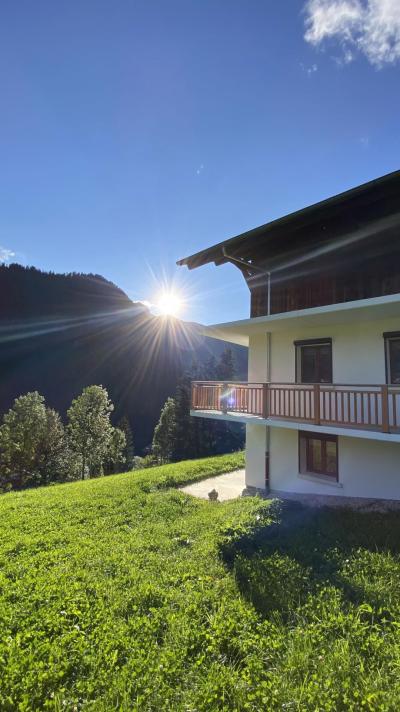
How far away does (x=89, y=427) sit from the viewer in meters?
29.2

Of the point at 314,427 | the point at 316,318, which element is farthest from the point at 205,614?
the point at 316,318

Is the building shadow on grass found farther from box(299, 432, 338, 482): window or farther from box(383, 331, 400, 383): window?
box(383, 331, 400, 383): window

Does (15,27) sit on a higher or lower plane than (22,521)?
higher

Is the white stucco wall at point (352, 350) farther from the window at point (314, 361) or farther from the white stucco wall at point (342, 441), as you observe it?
the window at point (314, 361)

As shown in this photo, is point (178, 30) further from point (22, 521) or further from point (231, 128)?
point (22, 521)

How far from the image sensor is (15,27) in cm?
805

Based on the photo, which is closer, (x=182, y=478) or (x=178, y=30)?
(x=178, y=30)

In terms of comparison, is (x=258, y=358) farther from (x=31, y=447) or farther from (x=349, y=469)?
(x=31, y=447)

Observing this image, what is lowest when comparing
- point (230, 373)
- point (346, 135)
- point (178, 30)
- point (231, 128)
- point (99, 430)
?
point (99, 430)

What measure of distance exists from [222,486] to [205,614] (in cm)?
779

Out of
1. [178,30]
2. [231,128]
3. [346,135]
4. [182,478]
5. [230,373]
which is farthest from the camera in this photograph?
[230,373]

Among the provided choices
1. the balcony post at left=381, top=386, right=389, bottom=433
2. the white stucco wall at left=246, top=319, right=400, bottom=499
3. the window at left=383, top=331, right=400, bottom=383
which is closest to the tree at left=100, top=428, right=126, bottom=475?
the white stucco wall at left=246, top=319, right=400, bottom=499

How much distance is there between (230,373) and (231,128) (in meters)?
31.0

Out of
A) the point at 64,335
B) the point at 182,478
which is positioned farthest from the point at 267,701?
the point at 64,335
